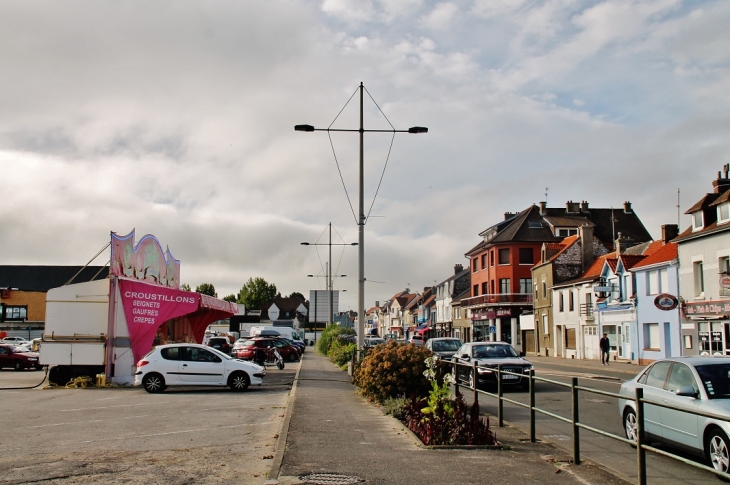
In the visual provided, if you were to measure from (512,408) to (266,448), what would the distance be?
6203 millimetres

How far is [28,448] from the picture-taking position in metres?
10.8

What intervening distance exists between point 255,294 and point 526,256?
8563cm

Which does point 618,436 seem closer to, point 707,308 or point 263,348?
point 707,308

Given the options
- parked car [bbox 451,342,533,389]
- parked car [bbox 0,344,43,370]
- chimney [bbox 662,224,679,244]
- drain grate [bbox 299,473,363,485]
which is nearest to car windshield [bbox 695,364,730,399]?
drain grate [bbox 299,473,363,485]

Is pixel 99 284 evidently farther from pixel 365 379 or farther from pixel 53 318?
pixel 365 379

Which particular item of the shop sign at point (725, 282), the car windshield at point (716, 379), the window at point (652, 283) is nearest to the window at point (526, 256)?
the window at point (652, 283)

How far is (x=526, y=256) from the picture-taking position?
67.4 meters

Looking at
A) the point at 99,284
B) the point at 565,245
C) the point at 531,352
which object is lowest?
the point at 531,352

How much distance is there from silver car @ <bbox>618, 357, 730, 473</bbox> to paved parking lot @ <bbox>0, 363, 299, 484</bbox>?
17.2ft

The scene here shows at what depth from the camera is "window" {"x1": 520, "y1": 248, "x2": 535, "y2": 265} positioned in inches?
2650

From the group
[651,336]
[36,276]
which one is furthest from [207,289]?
[651,336]

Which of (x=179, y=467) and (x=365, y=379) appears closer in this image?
(x=179, y=467)

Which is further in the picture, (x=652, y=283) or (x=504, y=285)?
(x=504, y=285)

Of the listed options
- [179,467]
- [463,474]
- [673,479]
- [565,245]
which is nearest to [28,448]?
[179,467]
